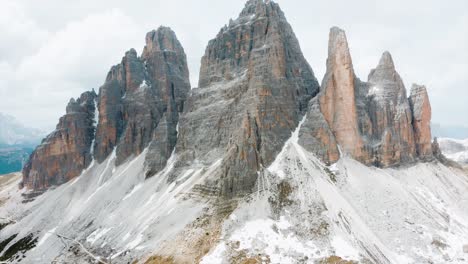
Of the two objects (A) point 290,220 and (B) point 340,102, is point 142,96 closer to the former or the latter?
(B) point 340,102

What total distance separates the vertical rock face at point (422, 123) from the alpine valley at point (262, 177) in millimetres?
238

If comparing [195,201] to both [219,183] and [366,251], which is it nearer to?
[219,183]

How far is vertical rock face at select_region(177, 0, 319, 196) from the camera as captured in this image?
66.6 metres

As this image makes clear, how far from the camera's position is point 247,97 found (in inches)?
2945

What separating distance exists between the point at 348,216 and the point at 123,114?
8283 cm

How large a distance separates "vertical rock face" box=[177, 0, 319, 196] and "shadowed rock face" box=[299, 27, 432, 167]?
22.1 feet

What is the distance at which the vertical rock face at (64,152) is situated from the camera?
4299 inches

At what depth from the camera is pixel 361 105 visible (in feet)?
243

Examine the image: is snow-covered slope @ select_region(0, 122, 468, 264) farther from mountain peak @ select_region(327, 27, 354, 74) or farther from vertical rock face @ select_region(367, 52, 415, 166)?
mountain peak @ select_region(327, 27, 354, 74)

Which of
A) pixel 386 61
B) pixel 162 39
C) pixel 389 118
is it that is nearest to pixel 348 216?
pixel 389 118

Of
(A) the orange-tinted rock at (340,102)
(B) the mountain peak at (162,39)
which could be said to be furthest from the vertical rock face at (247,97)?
(B) the mountain peak at (162,39)

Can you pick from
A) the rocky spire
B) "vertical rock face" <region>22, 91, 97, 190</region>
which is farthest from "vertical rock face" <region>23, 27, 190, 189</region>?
the rocky spire

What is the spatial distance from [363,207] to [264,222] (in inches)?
714

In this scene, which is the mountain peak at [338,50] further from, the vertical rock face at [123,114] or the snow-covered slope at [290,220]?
the vertical rock face at [123,114]
